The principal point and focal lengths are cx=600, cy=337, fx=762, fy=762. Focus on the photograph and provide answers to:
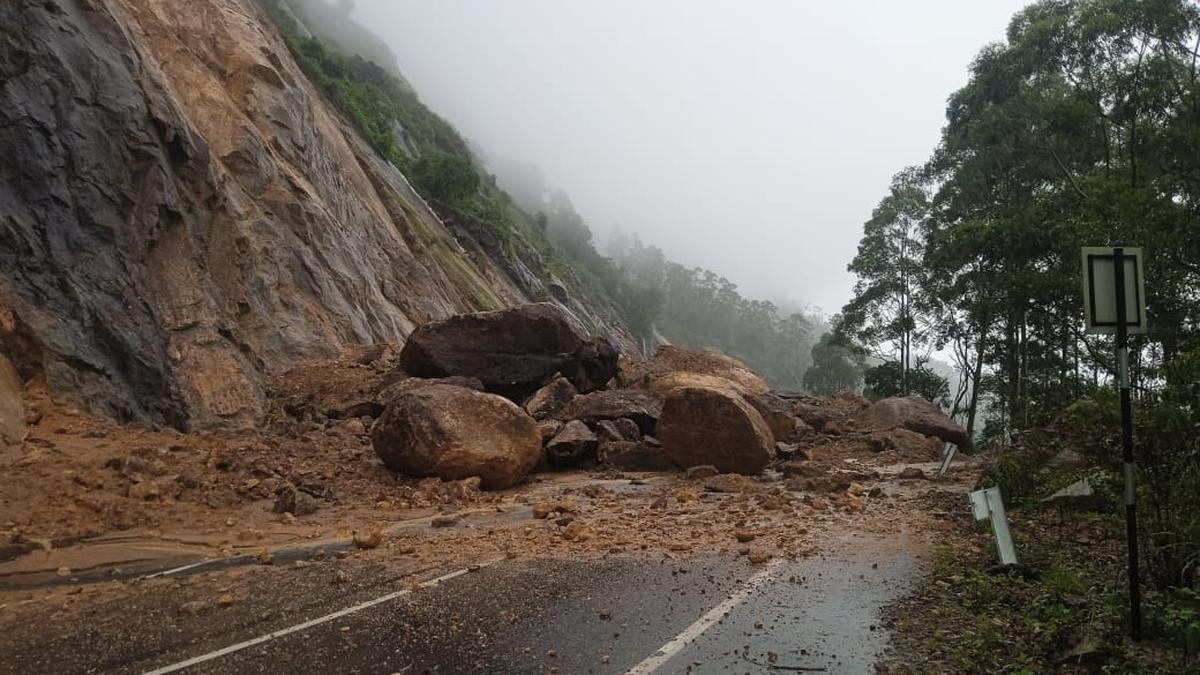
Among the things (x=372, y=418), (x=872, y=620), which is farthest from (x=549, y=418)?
(x=872, y=620)

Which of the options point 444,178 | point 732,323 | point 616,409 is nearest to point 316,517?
point 616,409

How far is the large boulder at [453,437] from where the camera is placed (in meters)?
11.7

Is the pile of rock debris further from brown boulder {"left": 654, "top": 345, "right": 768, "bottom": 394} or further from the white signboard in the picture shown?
the white signboard

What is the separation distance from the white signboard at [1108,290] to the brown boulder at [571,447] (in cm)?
1023

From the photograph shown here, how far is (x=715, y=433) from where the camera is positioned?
45.7ft

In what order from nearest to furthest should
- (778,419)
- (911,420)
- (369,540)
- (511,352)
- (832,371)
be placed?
(369,540) → (778,419) → (511,352) → (911,420) → (832,371)

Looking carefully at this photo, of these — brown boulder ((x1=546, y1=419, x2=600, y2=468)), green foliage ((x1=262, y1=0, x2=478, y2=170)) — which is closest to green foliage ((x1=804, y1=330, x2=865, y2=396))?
green foliage ((x1=262, y1=0, x2=478, y2=170))

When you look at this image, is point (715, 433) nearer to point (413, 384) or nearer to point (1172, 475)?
point (413, 384)

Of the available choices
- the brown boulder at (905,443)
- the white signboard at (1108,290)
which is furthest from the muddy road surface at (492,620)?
the brown boulder at (905,443)

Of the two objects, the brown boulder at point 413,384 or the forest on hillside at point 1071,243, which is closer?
the forest on hillside at point 1071,243

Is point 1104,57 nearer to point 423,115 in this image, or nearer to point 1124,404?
point 1124,404

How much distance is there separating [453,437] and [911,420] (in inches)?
575

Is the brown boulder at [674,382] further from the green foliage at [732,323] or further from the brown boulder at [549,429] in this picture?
the green foliage at [732,323]

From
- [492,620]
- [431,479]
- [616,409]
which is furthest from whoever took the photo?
[616,409]
